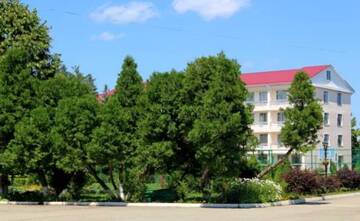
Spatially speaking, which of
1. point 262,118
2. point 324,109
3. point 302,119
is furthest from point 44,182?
point 262,118

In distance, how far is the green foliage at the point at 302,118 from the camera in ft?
93.7

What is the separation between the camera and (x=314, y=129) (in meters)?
28.8

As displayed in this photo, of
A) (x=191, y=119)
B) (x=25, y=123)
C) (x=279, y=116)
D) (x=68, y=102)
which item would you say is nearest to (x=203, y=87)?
(x=191, y=119)

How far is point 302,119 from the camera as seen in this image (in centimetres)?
Result: 2852

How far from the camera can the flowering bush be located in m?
26.6

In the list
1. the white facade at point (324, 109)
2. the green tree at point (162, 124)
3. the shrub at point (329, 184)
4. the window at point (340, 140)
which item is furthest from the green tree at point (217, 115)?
the window at point (340, 140)

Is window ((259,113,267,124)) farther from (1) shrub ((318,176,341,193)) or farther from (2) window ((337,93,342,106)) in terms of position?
(1) shrub ((318,176,341,193))

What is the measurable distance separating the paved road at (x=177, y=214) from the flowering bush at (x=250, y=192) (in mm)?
1538

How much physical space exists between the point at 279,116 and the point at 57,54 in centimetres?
4572

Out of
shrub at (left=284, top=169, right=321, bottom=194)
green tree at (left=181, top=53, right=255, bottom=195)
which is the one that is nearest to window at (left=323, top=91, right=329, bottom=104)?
shrub at (left=284, top=169, right=321, bottom=194)

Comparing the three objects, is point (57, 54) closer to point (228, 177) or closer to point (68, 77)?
point (68, 77)

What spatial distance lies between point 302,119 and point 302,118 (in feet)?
0.15

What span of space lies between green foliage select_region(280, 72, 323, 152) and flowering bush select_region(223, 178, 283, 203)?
2.37 m

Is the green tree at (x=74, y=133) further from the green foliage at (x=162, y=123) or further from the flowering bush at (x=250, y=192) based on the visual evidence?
the flowering bush at (x=250, y=192)
